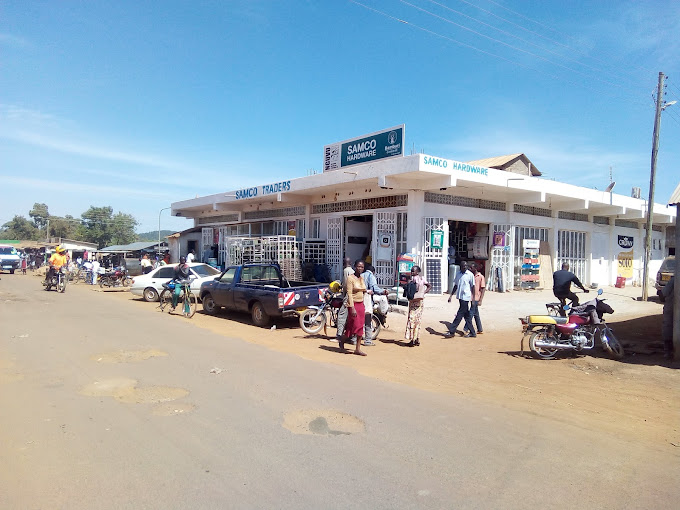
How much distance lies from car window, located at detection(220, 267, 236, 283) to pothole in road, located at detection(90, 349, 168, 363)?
5025mm

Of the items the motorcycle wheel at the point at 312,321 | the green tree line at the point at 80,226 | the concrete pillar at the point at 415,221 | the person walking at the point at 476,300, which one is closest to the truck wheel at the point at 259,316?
the motorcycle wheel at the point at 312,321

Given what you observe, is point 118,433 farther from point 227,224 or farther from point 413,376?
point 227,224

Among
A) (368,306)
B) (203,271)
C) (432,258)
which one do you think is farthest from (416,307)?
(203,271)

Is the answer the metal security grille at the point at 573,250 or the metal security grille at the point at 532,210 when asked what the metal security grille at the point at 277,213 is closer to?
the metal security grille at the point at 532,210

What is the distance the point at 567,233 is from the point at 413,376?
725 inches

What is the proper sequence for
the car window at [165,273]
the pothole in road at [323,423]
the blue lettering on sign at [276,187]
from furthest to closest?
the blue lettering on sign at [276,187]
the car window at [165,273]
the pothole in road at [323,423]

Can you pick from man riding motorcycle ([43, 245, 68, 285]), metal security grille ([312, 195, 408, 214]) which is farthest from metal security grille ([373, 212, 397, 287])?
man riding motorcycle ([43, 245, 68, 285])

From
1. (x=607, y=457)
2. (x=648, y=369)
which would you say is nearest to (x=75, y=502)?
(x=607, y=457)

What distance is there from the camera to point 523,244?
19516 millimetres

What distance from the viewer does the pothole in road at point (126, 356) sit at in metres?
7.32

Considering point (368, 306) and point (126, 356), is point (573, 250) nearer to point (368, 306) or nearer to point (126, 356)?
point (368, 306)

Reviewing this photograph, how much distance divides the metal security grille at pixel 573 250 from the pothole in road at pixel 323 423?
63.4 ft

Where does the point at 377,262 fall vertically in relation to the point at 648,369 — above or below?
above

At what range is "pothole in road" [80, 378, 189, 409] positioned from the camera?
5.43 metres
